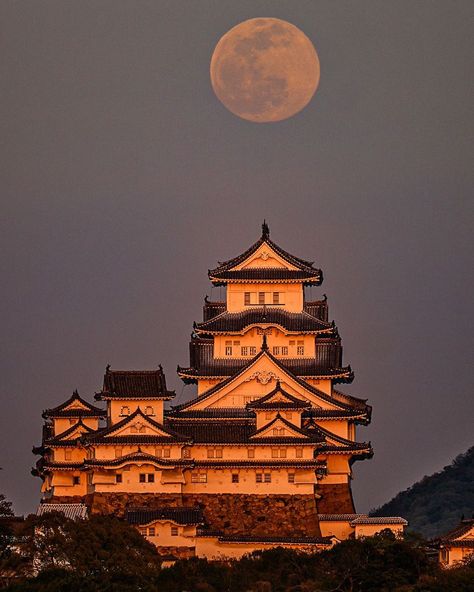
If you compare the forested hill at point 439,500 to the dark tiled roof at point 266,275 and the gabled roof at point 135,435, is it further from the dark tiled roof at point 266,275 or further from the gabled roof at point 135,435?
the gabled roof at point 135,435

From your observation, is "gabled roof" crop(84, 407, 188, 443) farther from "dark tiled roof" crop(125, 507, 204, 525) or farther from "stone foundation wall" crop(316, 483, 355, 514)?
"stone foundation wall" crop(316, 483, 355, 514)

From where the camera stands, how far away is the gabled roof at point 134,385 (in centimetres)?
8800

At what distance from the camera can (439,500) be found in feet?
528

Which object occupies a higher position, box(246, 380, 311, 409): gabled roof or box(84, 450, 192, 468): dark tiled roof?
box(246, 380, 311, 409): gabled roof

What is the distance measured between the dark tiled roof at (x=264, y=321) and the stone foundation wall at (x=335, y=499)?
9.52 meters

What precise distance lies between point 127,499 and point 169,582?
18296 millimetres

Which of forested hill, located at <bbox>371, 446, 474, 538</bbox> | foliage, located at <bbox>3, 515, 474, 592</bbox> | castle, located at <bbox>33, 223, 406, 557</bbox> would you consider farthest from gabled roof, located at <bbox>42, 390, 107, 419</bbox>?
forested hill, located at <bbox>371, 446, 474, 538</bbox>

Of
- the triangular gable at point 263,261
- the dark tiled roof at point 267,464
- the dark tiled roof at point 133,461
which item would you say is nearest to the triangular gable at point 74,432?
the dark tiled roof at point 133,461

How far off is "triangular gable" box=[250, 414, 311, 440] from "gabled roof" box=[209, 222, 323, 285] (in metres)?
13.8

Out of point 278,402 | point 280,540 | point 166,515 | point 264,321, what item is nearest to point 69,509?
point 166,515

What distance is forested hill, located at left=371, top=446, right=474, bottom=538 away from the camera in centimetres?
15125

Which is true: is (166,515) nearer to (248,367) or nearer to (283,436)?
(283,436)

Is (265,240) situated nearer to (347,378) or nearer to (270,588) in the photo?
(347,378)

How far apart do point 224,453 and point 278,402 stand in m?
3.67
